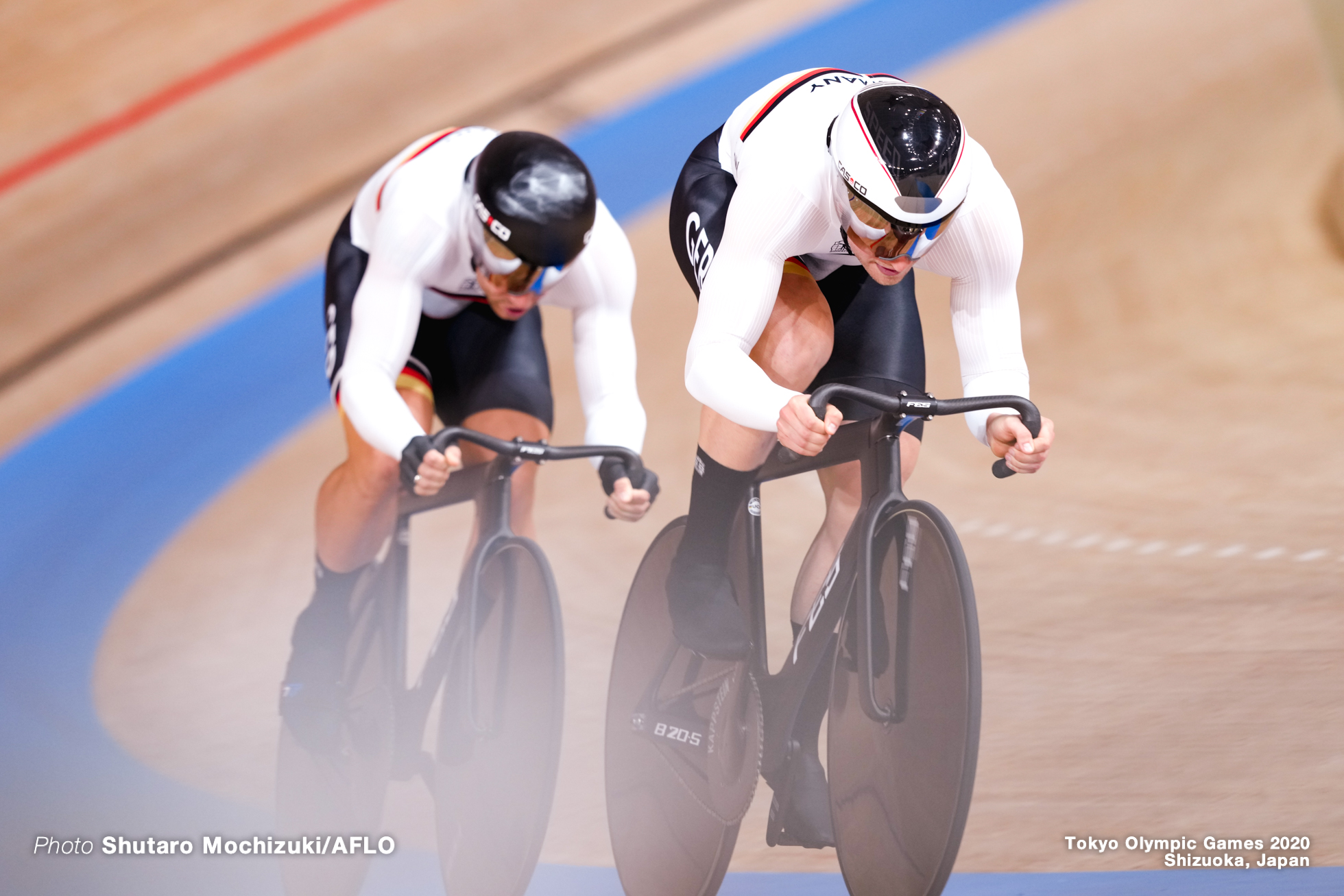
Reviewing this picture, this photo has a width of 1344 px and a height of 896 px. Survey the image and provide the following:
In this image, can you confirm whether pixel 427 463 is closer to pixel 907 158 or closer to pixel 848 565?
pixel 848 565

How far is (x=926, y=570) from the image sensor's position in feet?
5.88

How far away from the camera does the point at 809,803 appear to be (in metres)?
2.11

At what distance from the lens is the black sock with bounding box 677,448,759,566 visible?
7.03 feet

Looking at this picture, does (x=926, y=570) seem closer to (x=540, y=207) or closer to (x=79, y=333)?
(x=540, y=207)

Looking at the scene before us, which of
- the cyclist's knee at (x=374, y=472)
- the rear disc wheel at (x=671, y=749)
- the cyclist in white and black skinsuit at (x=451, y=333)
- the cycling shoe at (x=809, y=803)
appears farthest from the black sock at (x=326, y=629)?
the cycling shoe at (x=809, y=803)

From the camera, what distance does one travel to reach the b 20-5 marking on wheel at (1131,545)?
335 centimetres

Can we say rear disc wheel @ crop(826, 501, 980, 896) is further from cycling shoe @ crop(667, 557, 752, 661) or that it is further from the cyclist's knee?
the cyclist's knee

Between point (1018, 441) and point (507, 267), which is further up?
point (507, 267)

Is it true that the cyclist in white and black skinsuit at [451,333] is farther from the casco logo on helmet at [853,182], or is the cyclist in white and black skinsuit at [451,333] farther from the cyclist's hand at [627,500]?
the casco logo on helmet at [853,182]

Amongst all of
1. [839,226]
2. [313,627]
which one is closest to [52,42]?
[313,627]

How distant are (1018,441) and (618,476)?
70 centimetres

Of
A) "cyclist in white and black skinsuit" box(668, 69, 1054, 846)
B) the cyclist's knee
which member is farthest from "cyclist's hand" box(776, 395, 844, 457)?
the cyclist's knee

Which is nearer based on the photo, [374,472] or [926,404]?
[926,404]

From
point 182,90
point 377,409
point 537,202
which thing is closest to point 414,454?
point 377,409
